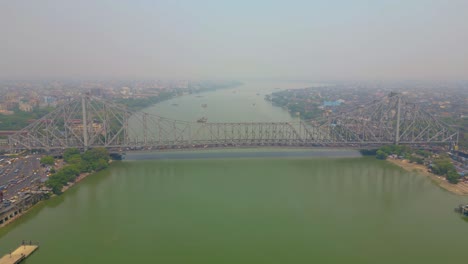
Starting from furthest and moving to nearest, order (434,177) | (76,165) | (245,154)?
(245,154) → (76,165) → (434,177)

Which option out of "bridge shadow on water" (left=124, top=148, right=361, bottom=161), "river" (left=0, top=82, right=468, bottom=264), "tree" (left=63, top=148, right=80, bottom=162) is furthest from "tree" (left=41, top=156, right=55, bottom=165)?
"bridge shadow on water" (left=124, top=148, right=361, bottom=161)

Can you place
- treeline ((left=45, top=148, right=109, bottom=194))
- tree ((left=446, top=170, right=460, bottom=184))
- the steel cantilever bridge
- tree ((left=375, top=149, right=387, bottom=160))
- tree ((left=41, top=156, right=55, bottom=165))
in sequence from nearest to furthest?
treeline ((left=45, top=148, right=109, bottom=194)), tree ((left=446, top=170, right=460, bottom=184)), tree ((left=41, top=156, right=55, bottom=165)), tree ((left=375, top=149, right=387, bottom=160)), the steel cantilever bridge

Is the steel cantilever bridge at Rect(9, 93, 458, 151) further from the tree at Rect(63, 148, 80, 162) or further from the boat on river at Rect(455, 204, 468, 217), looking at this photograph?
the boat on river at Rect(455, 204, 468, 217)

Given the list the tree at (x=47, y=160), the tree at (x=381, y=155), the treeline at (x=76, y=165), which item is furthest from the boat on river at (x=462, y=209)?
the tree at (x=47, y=160)

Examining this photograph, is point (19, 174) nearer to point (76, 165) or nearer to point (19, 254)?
point (76, 165)

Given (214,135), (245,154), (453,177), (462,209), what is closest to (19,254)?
(214,135)

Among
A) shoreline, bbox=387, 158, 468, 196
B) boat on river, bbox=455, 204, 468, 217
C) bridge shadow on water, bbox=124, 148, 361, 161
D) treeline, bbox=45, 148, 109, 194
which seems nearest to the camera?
boat on river, bbox=455, 204, 468, 217

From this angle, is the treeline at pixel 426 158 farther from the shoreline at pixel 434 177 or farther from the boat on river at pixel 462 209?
the boat on river at pixel 462 209
